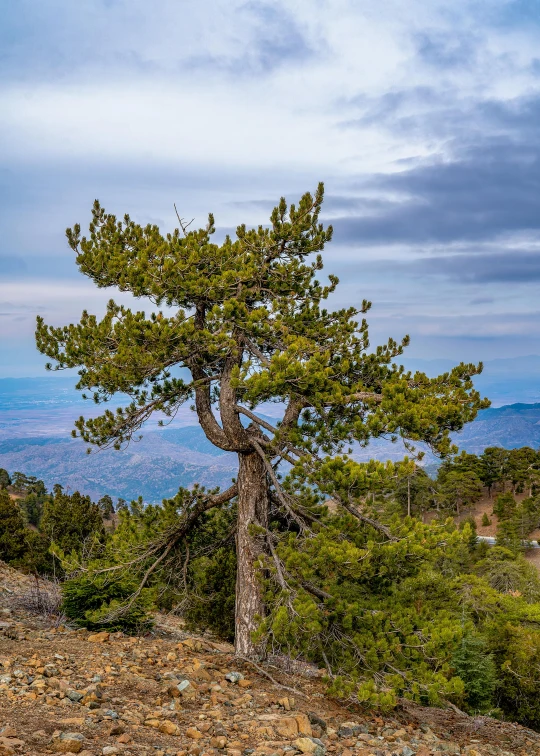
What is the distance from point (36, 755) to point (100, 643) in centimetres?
446

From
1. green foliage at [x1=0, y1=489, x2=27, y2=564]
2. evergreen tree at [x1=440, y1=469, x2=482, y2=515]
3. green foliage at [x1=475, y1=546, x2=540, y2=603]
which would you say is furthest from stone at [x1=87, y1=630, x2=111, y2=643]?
evergreen tree at [x1=440, y1=469, x2=482, y2=515]

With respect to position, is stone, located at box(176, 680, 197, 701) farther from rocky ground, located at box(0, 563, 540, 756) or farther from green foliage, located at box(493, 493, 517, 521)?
green foliage, located at box(493, 493, 517, 521)

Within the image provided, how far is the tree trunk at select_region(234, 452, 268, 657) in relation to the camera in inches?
376

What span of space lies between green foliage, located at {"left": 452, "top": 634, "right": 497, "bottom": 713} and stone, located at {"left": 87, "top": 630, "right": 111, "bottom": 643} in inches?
591

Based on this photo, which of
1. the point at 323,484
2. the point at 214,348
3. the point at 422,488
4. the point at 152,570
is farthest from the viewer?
the point at 422,488

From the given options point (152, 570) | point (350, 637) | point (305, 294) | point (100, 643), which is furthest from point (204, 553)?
point (305, 294)

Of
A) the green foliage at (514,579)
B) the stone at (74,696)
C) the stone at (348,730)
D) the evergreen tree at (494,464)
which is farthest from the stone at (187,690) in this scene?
the evergreen tree at (494,464)

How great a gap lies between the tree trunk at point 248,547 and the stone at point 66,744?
4.14 metres

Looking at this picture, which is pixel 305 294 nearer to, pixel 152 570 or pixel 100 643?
pixel 152 570

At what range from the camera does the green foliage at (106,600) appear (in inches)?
399

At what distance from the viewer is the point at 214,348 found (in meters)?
9.01

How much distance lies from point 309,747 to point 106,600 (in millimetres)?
5406

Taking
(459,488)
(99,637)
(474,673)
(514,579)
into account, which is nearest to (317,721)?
(99,637)

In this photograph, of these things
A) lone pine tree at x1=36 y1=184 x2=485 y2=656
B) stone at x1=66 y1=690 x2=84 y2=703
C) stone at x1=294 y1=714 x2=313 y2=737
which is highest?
lone pine tree at x1=36 y1=184 x2=485 y2=656
